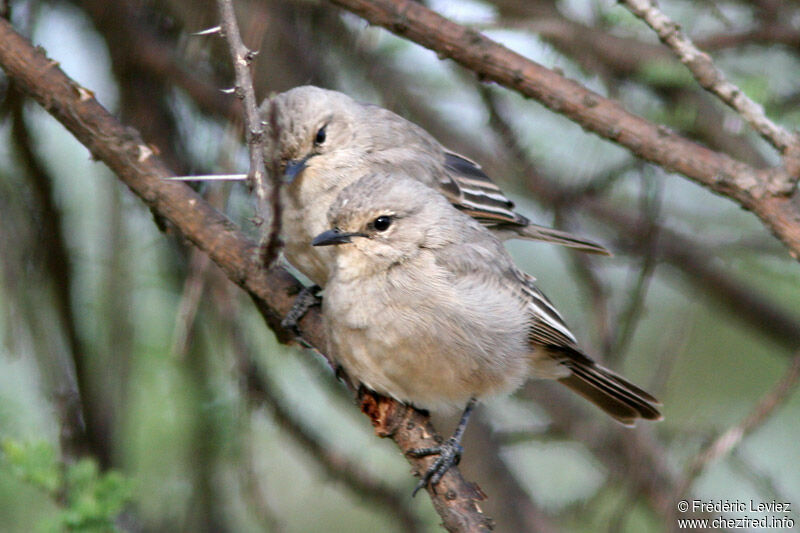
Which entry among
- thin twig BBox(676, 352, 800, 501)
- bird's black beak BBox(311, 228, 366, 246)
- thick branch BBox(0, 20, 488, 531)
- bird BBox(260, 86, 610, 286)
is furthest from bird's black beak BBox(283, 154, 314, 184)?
thin twig BBox(676, 352, 800, 501)

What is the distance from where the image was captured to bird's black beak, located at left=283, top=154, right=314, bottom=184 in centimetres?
365

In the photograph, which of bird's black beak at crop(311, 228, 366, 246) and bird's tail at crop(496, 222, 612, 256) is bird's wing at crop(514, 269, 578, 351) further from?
bird's black beak at crop(311, 228, 366, 246)

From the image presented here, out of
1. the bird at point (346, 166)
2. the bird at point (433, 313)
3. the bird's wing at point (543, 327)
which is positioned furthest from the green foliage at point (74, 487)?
the bird's wing at point (543, 327)

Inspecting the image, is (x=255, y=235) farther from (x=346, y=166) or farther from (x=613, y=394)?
(x=613, y=394)

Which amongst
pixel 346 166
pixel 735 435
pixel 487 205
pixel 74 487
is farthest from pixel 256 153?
pixel 487 205

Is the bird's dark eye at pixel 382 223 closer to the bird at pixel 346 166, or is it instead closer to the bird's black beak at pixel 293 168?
the bird at pixel 346 166

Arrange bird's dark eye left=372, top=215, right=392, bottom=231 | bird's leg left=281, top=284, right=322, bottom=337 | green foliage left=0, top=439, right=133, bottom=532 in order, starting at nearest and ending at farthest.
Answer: green foliage left=0, top=439, right=133, bottom=532 → bird's leg left=281, top=284, right=322, bottom=337 → bird's dark eye left=372, top=215, right=392, bottom=231

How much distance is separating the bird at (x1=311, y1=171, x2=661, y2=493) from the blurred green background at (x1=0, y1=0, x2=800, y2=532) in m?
0.42

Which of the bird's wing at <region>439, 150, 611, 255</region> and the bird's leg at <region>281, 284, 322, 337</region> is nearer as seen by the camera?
the bird's leg at <region>281, 284, 322, 337</region>

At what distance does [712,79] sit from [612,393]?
4.48 ft

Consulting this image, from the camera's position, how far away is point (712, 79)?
124 inches

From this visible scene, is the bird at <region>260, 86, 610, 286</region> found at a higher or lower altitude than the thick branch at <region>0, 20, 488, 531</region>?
higher

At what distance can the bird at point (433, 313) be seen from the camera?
312cm

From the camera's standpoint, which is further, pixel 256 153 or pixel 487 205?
pixel 487 205
